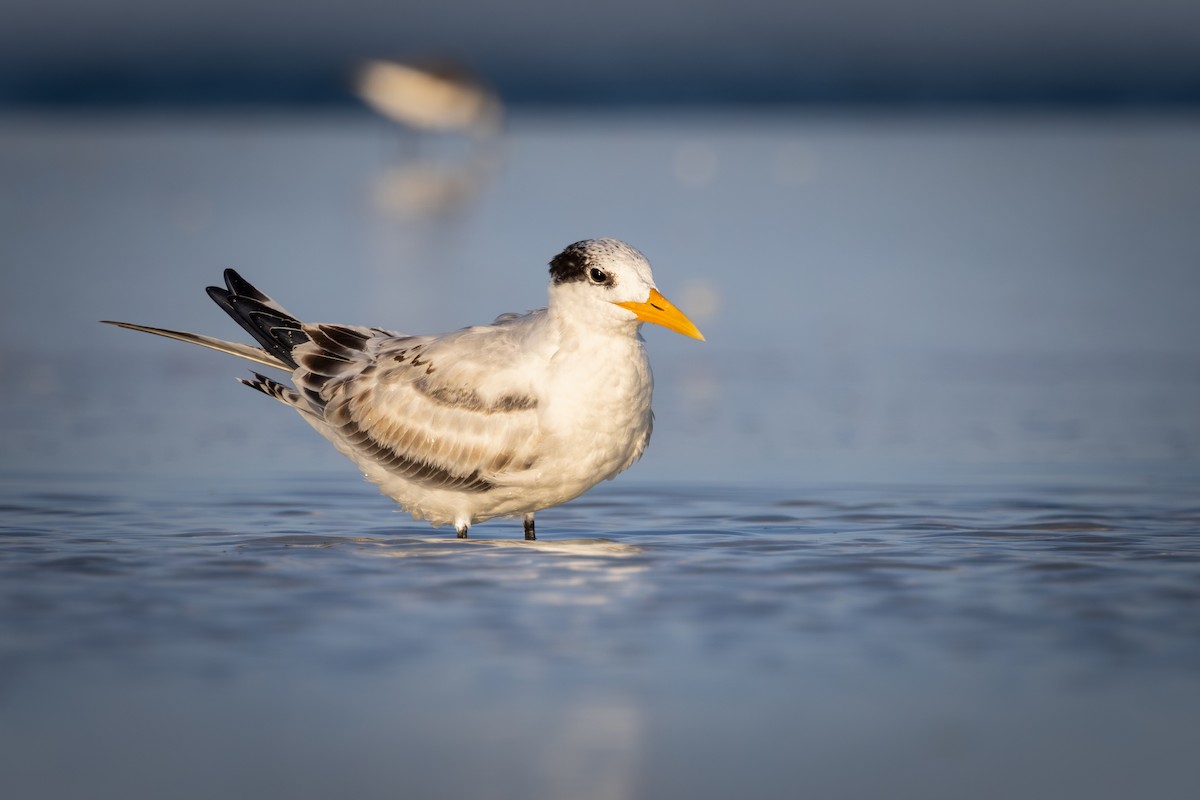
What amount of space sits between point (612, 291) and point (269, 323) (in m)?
2.21

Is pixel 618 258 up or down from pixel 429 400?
up

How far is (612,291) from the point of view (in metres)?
7.86

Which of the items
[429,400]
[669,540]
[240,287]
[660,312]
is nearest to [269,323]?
[240,287]

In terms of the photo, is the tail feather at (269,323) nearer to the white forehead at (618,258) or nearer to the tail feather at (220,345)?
the tail feather at (220,345)

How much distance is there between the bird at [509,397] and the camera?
7855 mm

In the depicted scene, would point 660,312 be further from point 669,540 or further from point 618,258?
point 669,540

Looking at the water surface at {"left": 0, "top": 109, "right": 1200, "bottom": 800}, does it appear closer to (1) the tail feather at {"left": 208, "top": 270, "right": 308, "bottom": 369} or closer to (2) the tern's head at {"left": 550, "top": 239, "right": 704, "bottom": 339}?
(1) the tail feather at {"left": 208, "top": 270, "right": 308, "bottom": 369}

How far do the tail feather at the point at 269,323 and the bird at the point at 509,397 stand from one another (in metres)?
0.14

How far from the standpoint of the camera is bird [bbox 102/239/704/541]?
25.8 feet

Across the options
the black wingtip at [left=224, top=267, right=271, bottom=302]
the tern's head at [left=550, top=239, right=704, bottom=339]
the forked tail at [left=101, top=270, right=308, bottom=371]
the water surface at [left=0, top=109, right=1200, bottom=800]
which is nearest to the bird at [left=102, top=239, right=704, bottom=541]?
the tern's head at [left=550, top=239, right=704, bottom=339]

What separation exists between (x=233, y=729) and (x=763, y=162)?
810 inches

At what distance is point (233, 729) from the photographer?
17.4ft

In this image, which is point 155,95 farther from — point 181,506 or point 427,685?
point 427,685

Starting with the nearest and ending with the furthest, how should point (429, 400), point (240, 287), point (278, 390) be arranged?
point (429, 400), point (278, 390), point (240, 287)
